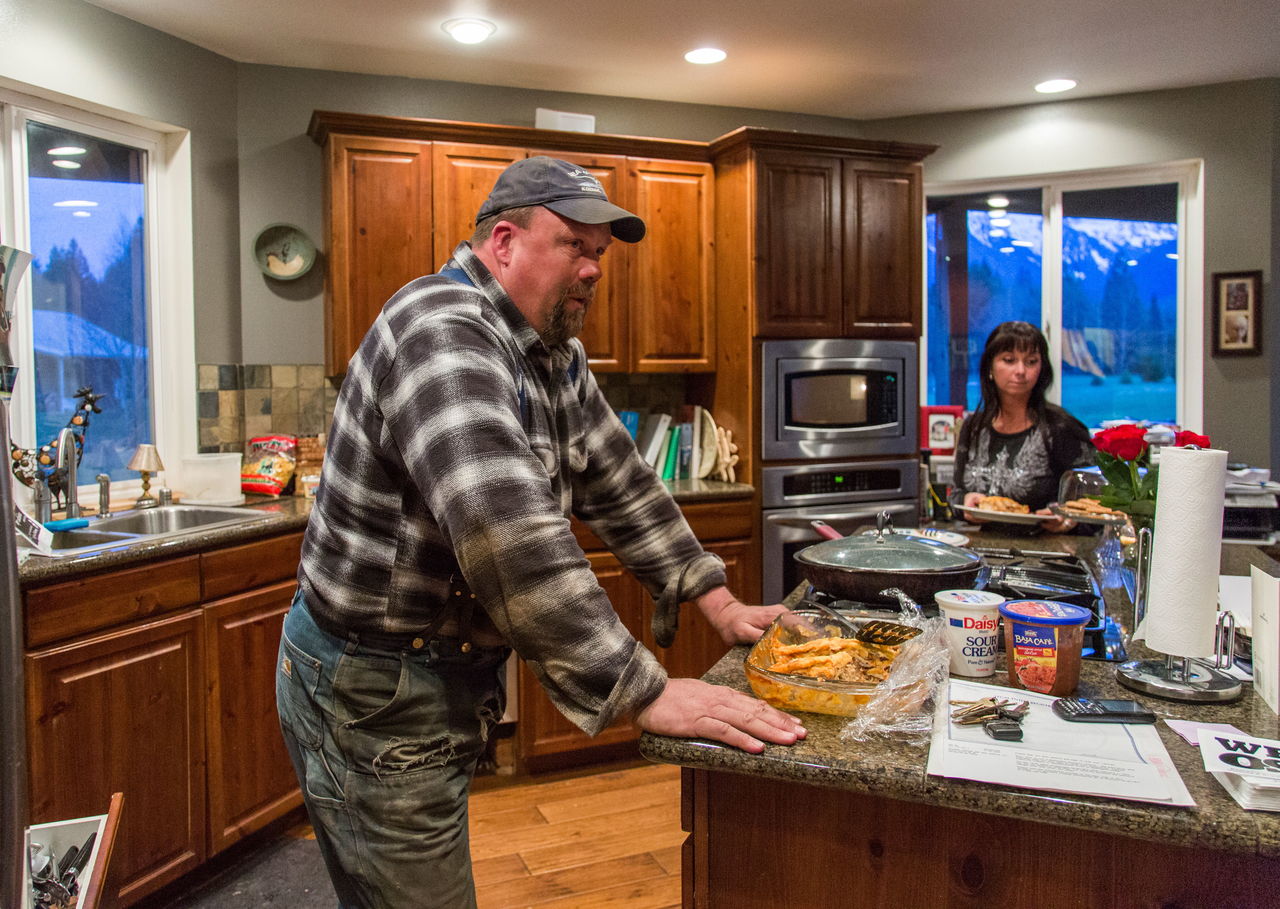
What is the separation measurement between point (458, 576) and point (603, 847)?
172 centimetres

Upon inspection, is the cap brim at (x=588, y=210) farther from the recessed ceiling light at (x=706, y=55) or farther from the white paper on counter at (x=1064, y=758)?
the recessed ceiling light at (x=706, y=55)

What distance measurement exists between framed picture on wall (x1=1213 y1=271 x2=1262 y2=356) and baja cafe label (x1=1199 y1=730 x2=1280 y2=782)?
3628 mm

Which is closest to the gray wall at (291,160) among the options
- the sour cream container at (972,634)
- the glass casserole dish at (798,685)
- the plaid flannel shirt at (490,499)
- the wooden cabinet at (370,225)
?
the wooden cabinet at (370,225)

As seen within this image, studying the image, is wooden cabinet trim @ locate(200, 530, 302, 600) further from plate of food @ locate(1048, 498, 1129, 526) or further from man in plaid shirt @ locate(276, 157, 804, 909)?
plate of food @ locate(1048, 498, 1129, 526)

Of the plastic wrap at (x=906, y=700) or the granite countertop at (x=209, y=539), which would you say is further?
the granite countertop at (x=209, y=539)

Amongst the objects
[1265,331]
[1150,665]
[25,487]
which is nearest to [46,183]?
[25,487]

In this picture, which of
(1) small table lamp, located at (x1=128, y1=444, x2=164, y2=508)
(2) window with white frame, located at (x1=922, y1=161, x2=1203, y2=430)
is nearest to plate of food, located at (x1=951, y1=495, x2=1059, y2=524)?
(2) window with white frame, located at (x1=922, y1=161, x2=1203, y2=430)

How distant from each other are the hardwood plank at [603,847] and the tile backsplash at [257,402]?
182 centimetres

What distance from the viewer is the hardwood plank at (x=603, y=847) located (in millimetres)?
2666

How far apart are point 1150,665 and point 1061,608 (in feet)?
0.57

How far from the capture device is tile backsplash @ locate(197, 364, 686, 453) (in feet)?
11.4

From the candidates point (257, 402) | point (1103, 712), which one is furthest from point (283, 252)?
point (1103, 712)

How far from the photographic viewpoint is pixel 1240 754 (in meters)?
1.03

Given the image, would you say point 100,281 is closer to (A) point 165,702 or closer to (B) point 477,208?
(B) point 477,208
